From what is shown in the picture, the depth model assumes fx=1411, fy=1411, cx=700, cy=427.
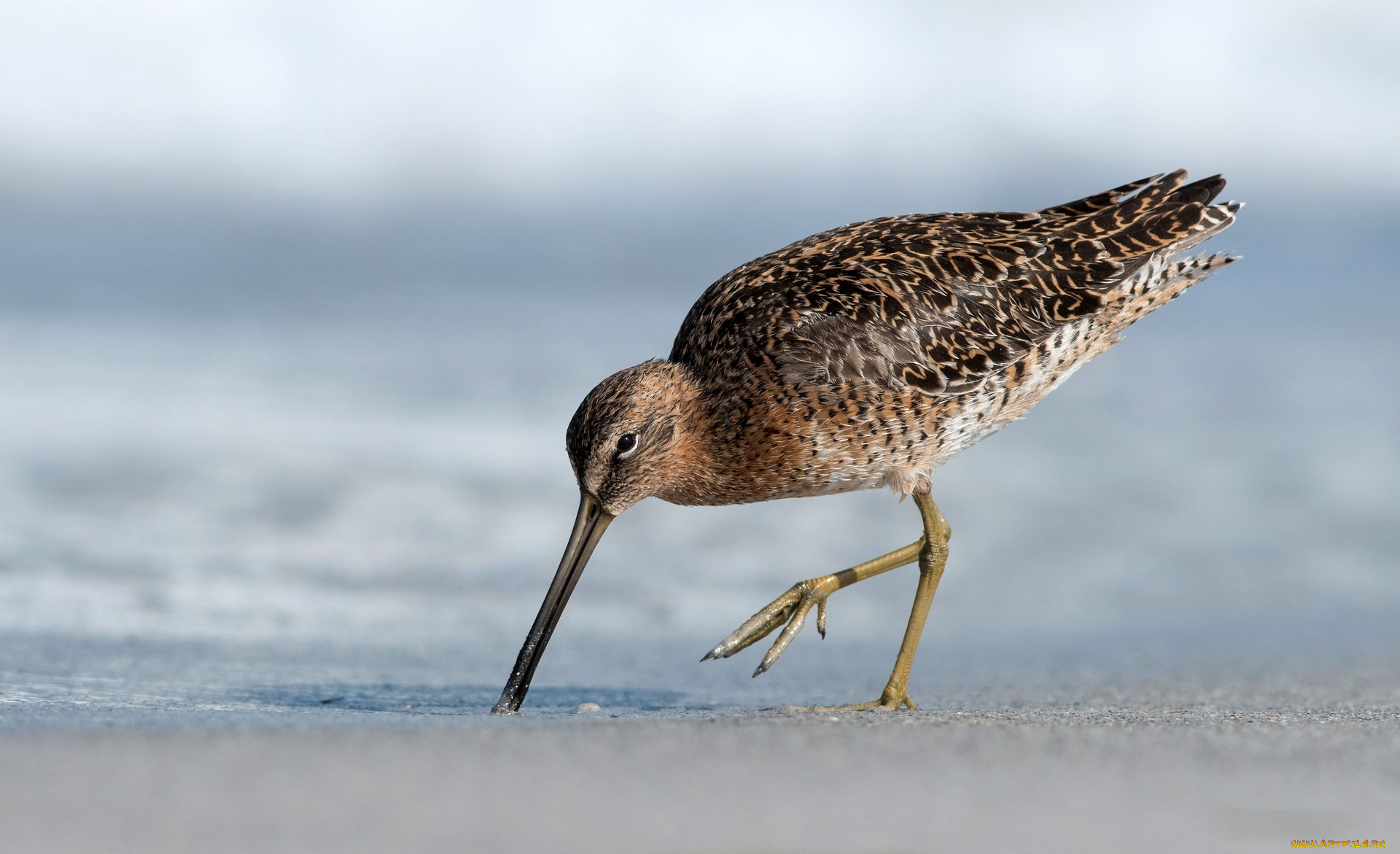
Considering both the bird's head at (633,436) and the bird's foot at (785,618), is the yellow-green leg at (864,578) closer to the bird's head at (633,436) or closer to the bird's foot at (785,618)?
the bird's foot at (785,618)

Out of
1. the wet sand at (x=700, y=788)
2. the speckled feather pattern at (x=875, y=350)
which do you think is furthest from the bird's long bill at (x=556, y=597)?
the wet sand at (x=700, y=788)

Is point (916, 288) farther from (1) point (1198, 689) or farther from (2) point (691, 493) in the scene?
(1) point (1198, 689)

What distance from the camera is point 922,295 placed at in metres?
4.74

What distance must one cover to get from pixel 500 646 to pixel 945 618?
2049mm

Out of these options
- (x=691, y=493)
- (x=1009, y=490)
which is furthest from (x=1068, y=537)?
(x=691, y=493)

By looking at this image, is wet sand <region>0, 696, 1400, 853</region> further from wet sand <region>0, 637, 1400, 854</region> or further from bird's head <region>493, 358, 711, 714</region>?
bird's head <region>493, 358, 711, 714</region>

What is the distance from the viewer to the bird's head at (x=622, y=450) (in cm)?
460

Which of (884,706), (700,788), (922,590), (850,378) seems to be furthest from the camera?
(922,590)

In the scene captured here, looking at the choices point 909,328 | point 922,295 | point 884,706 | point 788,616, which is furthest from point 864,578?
point 922,295

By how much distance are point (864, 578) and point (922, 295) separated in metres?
0.97

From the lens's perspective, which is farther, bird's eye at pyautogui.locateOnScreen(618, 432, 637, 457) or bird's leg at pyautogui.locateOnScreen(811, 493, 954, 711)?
bird's eye at pyautogui.locateOnScreen(618, 432, 637, 457)

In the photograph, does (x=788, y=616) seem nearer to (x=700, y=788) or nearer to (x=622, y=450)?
(x=622, y=450)

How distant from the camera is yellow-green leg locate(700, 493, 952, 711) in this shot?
14.6 ft

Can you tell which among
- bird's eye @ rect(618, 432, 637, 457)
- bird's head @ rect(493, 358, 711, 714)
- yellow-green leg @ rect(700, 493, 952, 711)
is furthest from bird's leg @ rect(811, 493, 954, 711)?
bird's eye @ rect(618, 432, 637, 457)
